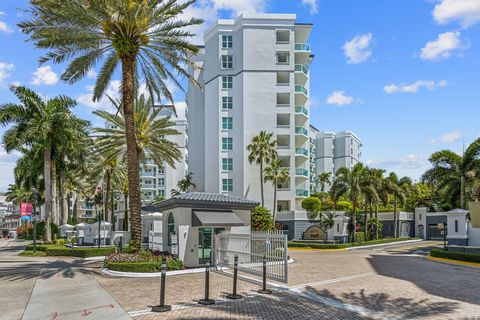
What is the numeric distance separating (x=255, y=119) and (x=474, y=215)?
34181 millimetres

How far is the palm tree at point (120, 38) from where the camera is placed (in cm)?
1977

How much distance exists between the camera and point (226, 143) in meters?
59.4

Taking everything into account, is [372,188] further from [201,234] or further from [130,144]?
[130,144]

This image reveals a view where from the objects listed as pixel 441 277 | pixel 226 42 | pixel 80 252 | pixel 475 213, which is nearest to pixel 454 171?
pixel 475 213

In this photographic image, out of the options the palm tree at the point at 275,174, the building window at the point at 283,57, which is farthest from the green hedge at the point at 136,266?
the building window at the point at 283,57

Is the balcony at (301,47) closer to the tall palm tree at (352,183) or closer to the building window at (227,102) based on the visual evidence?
the building window at (227,102)

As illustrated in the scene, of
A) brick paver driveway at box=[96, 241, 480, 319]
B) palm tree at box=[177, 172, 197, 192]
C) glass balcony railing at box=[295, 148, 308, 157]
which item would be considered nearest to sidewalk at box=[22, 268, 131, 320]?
brick paver driveway at box=[96, 241, 480, 319]

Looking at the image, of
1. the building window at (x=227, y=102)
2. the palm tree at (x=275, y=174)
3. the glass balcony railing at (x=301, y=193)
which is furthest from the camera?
the building window at (x=227, y=102)

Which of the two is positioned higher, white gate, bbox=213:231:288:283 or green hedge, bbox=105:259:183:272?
white gate, bbox=213:231:288:283

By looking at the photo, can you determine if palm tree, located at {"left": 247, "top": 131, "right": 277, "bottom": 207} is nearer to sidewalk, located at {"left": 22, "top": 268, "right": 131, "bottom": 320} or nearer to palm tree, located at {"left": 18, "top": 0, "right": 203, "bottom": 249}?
palm tree, located at {"left": 18, "top": 0, "right": 203, "bottom": 249}

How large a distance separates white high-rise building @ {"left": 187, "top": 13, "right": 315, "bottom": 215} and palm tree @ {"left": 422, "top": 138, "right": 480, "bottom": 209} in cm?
2006

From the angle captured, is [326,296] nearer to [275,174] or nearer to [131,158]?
[131,158]

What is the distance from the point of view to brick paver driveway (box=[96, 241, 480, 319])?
1166 cm

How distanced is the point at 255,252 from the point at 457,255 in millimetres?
14053
